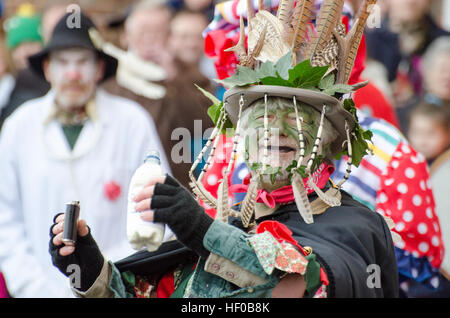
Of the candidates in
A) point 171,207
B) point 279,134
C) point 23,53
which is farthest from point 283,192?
point 23,53

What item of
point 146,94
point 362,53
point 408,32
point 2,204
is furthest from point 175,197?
point 408,32

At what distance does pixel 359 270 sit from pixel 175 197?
87cm

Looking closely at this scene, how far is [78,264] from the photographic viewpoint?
13.0 feet

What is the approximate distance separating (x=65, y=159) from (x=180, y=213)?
3245 mm

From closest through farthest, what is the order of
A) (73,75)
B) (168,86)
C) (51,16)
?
(73,75)
(168,86)
(51,16)

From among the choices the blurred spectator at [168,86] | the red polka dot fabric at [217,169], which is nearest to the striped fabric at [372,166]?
the red polka dot fabric at [217,169]

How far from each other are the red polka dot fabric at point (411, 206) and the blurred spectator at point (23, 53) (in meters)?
3.43

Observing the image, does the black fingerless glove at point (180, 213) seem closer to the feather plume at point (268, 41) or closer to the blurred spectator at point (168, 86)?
the feather plume at point (268, 41)

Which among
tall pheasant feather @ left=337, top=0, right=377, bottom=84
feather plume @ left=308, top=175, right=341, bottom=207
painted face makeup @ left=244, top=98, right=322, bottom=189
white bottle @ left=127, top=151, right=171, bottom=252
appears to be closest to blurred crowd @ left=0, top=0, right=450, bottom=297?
tall pheasant feather @ left=337, top=0, right=377, bottom=84

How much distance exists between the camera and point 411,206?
17.7 ft

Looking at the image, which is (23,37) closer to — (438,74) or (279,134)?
(438,74)

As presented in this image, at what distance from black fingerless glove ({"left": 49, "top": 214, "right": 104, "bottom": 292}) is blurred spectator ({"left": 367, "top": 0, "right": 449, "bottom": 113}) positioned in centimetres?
428

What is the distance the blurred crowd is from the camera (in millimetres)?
6543

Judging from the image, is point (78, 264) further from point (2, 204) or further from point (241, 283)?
point (2, 204)
